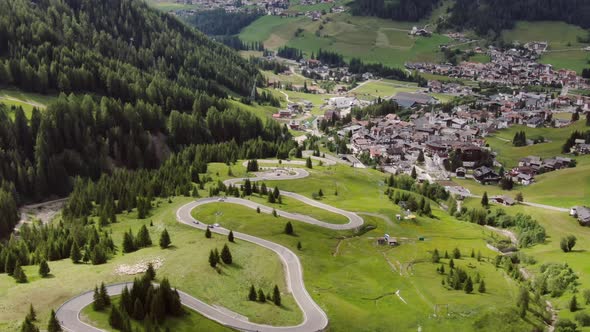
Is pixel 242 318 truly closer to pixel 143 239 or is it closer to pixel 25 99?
pixel 143 239

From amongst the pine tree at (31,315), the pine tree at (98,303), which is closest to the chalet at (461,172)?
the pine tree at (98,303)

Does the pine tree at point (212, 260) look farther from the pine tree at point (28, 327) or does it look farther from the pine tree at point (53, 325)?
the pine tree at point (28, 327)

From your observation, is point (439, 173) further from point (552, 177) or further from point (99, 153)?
point (99, 153)

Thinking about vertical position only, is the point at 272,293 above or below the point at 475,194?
above

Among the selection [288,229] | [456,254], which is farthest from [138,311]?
[456,254]

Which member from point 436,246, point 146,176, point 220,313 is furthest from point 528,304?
point 146,176

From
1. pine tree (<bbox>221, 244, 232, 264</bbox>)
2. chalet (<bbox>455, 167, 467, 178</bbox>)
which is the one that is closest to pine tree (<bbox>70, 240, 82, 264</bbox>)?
pine tree (<bbox>221, 244, 232, 264</bbox>)

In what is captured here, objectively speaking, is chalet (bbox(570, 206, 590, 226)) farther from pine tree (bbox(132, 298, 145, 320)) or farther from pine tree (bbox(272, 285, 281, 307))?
pine tree (bbox(132, 298, 145, 320))

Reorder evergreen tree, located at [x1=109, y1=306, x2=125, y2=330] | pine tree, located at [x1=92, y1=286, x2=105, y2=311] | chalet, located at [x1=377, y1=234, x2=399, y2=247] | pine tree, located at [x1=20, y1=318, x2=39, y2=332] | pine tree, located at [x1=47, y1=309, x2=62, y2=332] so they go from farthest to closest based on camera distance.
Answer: chalet, located at [x1=377, y1=234, x2=399, y2=247] < pine tree, located at [x1=92, y1=286, x2=105, y2=311] < evergreen tree, located at [x1=109, y1=306, x2=125, y2=330] < pine tree, located at [x1=47, y1=309, x2=62, y2=332] < pine tree, located at [x1=20, y1=318, x2=39, y2=332]
